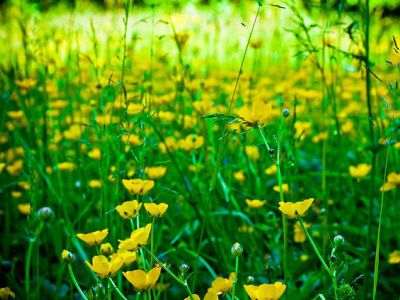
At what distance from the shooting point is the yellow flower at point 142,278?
804 millimetres

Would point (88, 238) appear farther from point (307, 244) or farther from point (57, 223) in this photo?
point (307, 244)

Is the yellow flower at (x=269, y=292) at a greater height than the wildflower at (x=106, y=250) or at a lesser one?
lesser

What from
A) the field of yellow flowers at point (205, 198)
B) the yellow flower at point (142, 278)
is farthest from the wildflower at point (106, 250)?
the yellow flower at point (142, 278)

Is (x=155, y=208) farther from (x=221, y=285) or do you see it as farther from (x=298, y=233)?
(x=298, y=233)

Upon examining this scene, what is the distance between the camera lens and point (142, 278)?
81cm

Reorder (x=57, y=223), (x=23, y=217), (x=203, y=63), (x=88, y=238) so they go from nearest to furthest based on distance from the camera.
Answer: (x=88, y=238) → (x=57, y=223) → (x=23, y=217) → (x=203, y=63)

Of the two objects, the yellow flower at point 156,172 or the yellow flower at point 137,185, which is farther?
the yellow flower at point 156,172

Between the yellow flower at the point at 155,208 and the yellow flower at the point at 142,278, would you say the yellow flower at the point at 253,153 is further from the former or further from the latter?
the yellow flower at the point at 142,278

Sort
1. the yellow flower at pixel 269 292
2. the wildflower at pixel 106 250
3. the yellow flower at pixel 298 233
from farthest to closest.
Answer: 1. the yellow flower at pixel 298 233
2. the wildflower at pixel 106 250
3. the yellow flower at pixel 269 292

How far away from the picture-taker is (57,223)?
1.59 meters

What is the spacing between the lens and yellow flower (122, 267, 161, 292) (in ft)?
2.64

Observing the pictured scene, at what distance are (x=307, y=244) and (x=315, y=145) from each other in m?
0.99

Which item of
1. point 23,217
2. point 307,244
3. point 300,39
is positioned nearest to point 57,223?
point 23,217

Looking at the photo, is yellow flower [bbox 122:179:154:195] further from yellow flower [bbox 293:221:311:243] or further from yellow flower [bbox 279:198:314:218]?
yellow flower [bbox 293:221:311:243]
